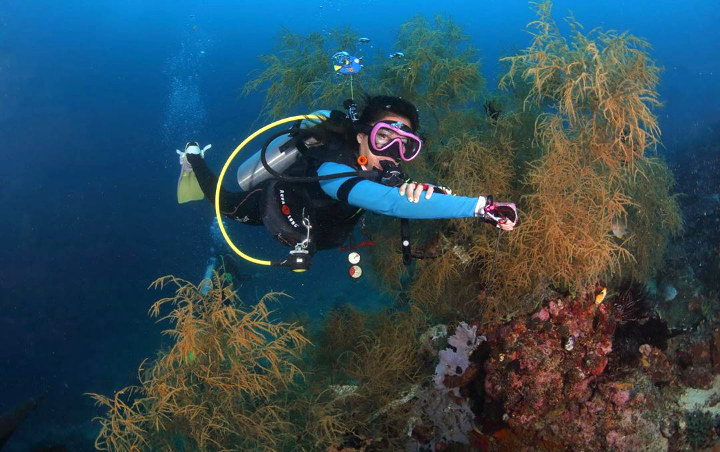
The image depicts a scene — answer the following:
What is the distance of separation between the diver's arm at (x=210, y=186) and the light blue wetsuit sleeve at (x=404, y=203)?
274 cm

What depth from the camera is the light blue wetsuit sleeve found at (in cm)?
260

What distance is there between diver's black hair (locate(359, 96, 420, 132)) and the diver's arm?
96.3 inches

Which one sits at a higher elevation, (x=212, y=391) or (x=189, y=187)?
(x=189, y=187)

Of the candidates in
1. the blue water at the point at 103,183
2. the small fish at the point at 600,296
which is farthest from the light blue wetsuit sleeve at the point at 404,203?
the blue water at the point at 103,183

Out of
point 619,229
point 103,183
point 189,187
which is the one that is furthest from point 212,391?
point 103,183

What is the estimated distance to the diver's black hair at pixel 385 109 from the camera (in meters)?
3.60

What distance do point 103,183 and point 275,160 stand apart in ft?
49.1

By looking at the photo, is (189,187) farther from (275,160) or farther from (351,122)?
(351,122)

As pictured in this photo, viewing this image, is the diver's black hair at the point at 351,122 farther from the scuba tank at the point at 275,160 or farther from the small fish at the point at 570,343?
the small fish at the point at 570,343

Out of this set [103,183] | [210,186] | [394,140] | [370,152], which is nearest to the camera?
[394,140]

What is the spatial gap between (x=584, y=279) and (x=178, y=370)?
183 inches

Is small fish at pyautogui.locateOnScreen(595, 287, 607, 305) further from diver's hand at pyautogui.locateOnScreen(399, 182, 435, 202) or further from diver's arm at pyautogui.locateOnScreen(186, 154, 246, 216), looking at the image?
diver's arm at pyautogui.locateOnScreen(186, 154, 246, 216)

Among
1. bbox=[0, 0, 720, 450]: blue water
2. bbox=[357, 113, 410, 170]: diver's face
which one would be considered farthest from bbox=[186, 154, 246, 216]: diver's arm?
bbox=[0, 0, 720, 450]: blue water

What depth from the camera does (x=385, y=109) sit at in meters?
3.58
